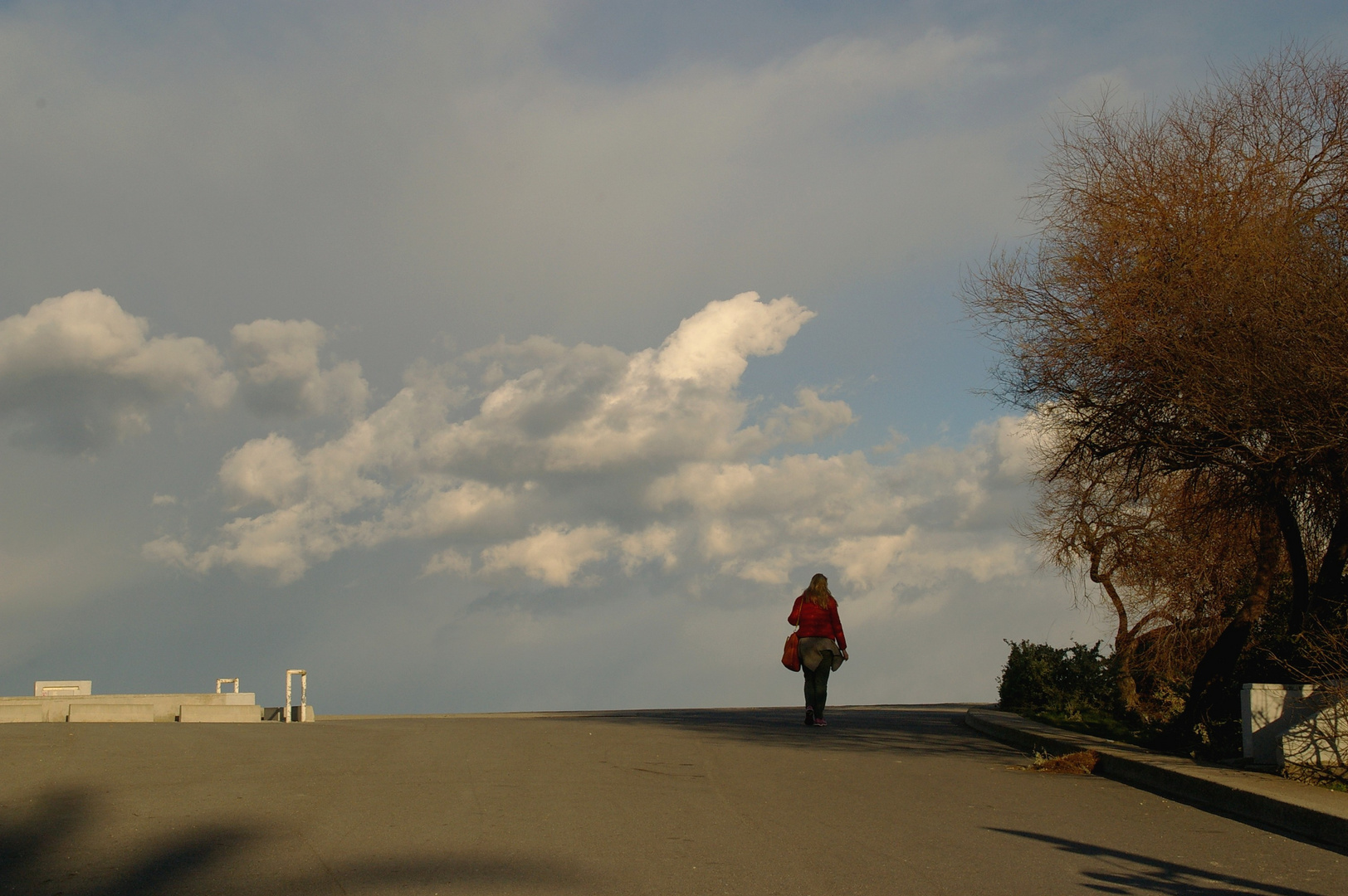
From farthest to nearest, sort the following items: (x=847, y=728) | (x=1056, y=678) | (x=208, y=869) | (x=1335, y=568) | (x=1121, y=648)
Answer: (x=1121, y=648) → (x=1056, y=678) → (x=847, y=728) → (x=1335, y=568) → (x=208, y=869)

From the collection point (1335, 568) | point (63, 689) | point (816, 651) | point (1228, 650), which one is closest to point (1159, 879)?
point (1335, 568)

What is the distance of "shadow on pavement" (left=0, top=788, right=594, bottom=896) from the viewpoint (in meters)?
6.05

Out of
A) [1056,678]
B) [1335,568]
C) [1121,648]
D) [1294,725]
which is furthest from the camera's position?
[1121,648]

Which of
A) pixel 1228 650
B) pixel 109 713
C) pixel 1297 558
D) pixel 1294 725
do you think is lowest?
pixel 1294 725

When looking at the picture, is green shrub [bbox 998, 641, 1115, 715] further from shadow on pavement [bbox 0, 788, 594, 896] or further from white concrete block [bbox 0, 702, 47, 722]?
white concrete block [bbox 0, 702, 47, 722]

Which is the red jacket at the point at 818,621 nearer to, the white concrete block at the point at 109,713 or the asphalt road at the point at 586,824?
the asphalt road at the point at 586,824

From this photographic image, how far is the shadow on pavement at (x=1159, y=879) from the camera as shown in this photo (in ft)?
20.3

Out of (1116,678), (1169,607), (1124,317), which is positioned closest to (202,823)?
(1124,317)

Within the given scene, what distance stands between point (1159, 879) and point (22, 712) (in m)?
18.1

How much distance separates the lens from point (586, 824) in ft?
25.7

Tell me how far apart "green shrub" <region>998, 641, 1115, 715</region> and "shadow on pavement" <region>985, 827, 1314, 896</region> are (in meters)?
10.7

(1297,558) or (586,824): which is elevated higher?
(1297,558)

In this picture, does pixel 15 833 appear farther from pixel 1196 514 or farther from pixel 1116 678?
pixel 1116 678

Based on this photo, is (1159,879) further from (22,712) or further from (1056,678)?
(22,712)
